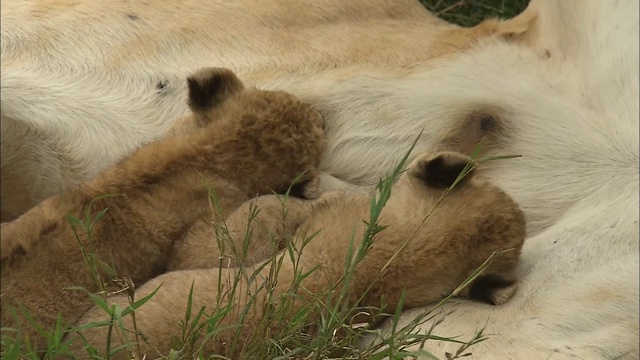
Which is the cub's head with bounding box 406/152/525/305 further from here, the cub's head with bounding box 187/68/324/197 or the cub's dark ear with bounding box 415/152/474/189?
the cub's head with bounding box 187/68/324/197

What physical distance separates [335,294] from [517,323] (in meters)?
0.57

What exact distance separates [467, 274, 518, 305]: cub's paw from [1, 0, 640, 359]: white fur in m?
→ 0.03

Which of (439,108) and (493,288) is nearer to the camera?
(493,288)

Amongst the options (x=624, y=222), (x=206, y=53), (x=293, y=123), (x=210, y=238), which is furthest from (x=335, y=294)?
(x=206, y=53)

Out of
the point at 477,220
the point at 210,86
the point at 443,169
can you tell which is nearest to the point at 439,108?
the point at 443,169

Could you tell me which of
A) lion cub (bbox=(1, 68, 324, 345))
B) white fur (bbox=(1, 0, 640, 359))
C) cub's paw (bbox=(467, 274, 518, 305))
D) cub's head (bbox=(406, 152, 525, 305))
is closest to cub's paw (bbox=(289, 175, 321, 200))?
lion cub (bbox=(1, 68, 324, 345))

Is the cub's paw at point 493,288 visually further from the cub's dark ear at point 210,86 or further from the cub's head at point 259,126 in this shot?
the cub's dark ear at point 210,86

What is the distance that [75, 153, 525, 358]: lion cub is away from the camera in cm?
272

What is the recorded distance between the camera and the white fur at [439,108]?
10.1 ft

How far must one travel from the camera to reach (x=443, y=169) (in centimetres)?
300

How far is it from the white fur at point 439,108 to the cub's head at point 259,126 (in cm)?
19

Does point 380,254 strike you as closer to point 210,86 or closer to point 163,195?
point 163,195

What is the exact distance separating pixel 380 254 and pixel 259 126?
0.63 metres

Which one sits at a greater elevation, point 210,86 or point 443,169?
point 210,86
